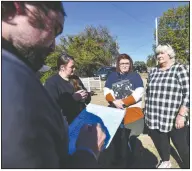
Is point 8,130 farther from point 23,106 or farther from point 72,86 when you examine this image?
point 72,86

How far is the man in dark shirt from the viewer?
2.09ft

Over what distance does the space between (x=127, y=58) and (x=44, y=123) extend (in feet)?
9.45

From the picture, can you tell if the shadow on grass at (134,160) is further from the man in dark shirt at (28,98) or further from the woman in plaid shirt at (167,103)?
the man in dark shirt at (28,98)

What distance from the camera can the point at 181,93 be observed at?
285 centimetres

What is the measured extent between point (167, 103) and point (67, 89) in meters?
1.22

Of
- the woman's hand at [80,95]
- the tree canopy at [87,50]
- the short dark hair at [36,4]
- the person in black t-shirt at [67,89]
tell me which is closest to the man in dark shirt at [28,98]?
the short dark hair at [36,4]

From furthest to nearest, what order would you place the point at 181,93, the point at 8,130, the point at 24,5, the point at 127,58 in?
the point at 127,58 < the point at 181,93 < the point at 24,5 < the point at 8,130

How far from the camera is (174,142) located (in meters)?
3.11

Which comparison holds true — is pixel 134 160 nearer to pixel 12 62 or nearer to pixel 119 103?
pixel 119 103

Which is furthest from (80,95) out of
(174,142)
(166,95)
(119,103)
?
(174,142)

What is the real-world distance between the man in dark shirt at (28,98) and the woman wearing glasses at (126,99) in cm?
245

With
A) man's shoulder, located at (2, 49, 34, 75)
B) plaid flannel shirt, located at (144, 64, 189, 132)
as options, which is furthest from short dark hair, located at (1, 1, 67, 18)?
plaid flannel shirt, located at (144, 64, 189, 132)

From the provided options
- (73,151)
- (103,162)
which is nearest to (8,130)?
(73,151)

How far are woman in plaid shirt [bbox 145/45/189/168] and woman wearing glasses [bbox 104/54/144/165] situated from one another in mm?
181
